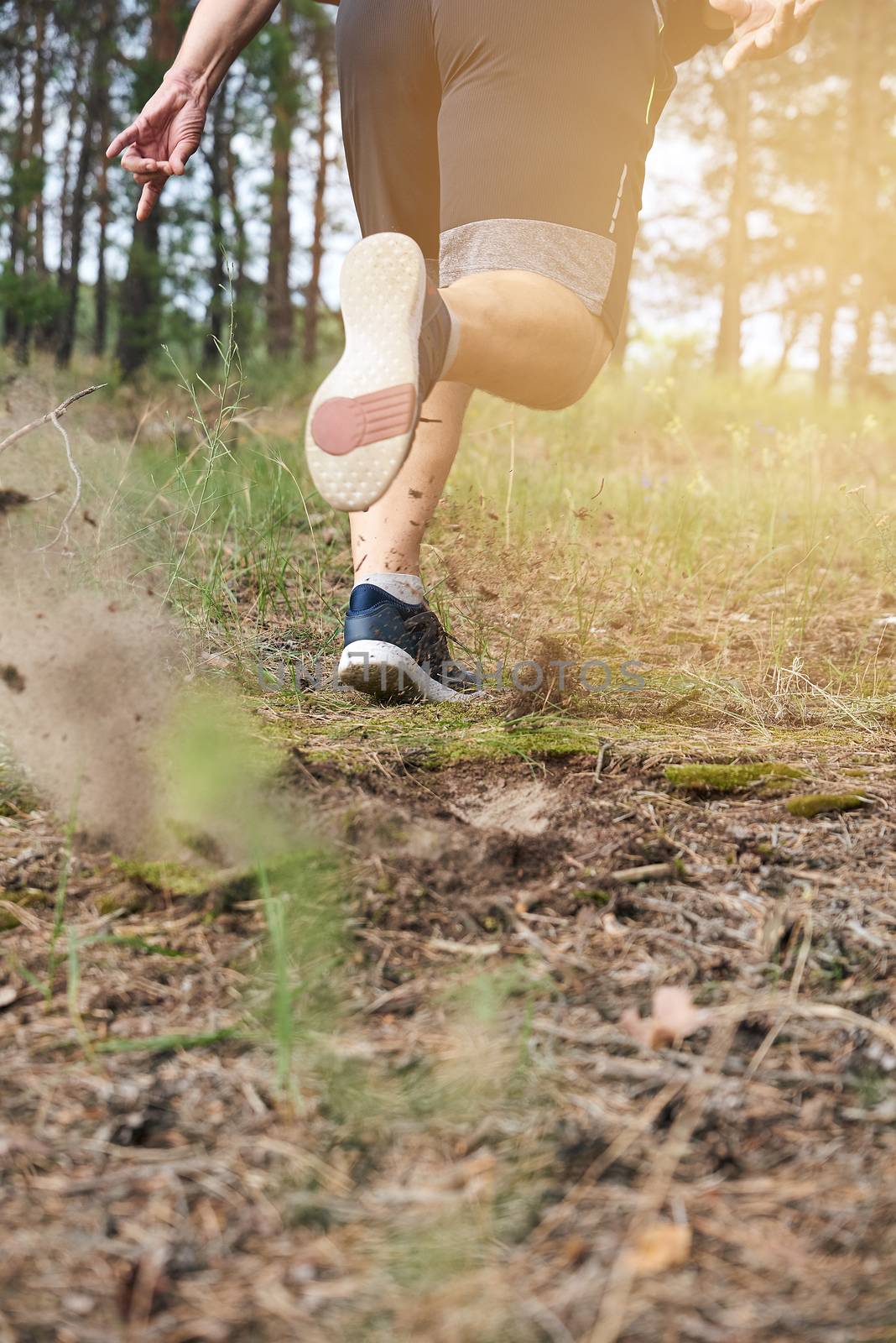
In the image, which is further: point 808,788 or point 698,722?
point 698,722

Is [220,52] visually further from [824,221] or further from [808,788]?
[824,221]

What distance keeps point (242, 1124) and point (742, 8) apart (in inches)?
96.9

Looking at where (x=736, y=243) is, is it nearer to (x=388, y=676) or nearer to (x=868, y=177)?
(x=868, y=177)

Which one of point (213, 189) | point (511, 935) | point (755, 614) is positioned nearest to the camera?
point (511, 935)

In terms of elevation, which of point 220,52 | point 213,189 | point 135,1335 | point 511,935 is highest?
point 213,189

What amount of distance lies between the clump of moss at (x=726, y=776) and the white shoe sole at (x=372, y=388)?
0.67 metres

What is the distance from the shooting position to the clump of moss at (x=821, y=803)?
1.51 m

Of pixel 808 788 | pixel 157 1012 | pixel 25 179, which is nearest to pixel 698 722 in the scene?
pixel 808 788

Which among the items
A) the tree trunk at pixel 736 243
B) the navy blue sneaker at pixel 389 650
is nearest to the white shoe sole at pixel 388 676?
the navy blue sneaker at pixel 389 650

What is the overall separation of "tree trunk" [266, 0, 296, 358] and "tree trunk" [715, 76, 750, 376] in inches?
211

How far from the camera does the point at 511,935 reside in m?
1.19

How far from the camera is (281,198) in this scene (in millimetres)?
12023

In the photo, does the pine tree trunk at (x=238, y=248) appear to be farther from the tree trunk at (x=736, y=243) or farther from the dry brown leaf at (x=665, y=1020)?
the dry brown leaf at (x=665, y=1020)

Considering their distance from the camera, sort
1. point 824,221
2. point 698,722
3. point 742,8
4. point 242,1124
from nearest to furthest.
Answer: point 242,1124 → point 698,722 → point 742,8 → point 824,221
